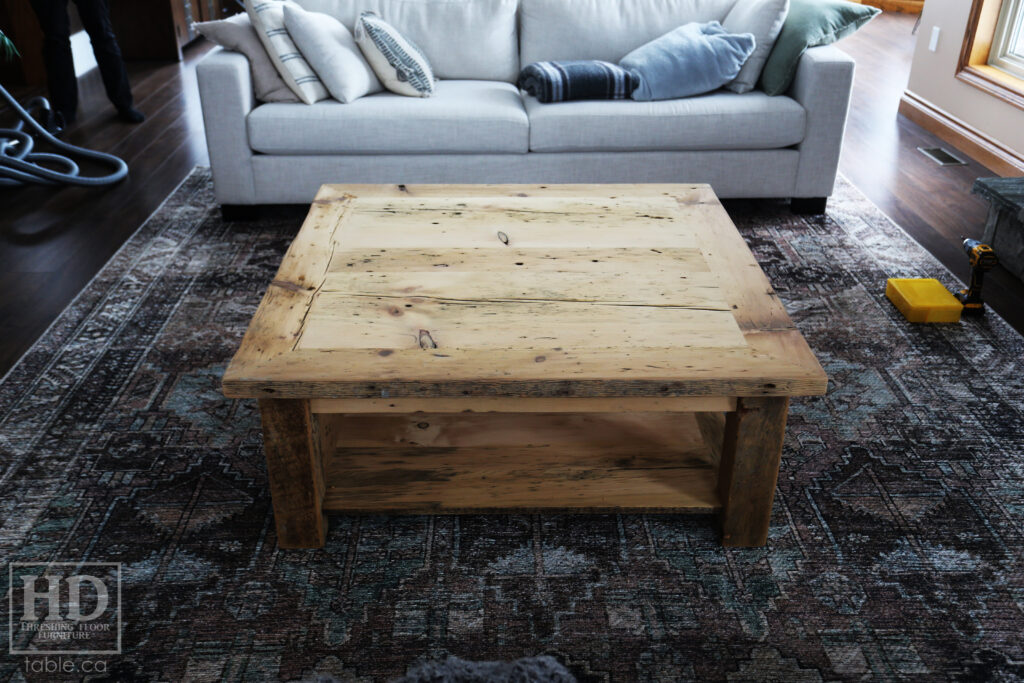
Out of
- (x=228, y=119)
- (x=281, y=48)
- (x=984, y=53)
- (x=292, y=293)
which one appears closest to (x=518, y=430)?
(x=292, y=293)

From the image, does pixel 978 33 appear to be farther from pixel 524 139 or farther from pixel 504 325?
pixel 504 325

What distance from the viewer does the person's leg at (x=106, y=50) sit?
4398 millimetres

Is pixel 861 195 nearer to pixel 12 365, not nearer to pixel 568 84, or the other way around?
pixel 568 84

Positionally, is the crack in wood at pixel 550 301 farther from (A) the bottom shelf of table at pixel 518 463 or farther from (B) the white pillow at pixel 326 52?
(B) the white pillow at pixel 326 52

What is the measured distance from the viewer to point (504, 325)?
1727mm

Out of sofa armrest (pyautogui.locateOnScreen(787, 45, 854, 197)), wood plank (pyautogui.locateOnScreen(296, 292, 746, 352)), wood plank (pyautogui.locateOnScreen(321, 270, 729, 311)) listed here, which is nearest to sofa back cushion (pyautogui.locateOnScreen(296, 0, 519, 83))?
sofa armrest (pyautogui.locateOnScreen(787, 45, 854, 197))

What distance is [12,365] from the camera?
7.98 feet

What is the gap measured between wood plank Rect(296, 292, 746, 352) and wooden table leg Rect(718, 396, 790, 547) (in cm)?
13

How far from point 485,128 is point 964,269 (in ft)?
5.73

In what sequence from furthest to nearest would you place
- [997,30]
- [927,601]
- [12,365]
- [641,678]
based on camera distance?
[997,30] → [12,365] → [927,601] → [641,678]

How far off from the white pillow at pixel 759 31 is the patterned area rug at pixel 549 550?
134 centimetres

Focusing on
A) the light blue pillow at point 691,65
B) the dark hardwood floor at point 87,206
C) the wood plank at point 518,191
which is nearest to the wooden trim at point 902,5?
the light blue pillow at point 691,65

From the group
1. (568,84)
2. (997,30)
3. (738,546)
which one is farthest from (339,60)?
(997,30)

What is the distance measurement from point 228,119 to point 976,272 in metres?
2.55
